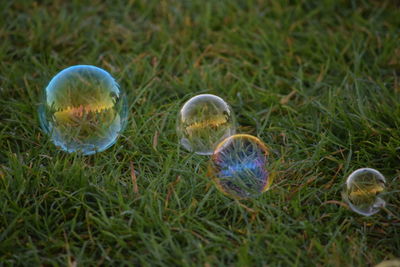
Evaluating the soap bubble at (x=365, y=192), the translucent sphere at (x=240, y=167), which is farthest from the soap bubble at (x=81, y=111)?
the soap bubble at (x=365, y=192)

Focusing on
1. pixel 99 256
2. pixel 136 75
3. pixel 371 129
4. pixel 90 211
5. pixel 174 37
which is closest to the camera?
pixel 99 256

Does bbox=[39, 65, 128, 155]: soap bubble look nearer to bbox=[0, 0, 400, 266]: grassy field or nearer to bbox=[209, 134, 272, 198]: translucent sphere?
bbox=[0, 0, 400, 266]: grassy field

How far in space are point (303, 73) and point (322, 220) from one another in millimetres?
1562

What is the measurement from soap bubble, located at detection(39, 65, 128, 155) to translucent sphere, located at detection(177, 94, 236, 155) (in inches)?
15.8

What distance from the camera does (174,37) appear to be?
4.55 meters

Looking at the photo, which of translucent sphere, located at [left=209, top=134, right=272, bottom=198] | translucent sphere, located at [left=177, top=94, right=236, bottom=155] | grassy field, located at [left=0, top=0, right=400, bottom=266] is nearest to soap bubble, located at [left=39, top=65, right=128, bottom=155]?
grassy field, located at [left=0, top=0, right=400, bottom=266]

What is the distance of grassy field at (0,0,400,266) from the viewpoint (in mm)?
2670

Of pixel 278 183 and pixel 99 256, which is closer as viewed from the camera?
pixel 99 256

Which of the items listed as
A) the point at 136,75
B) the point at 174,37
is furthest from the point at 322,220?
the point at 174,37

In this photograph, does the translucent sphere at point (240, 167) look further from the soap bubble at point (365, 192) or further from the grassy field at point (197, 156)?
the soap bubble at point (365, 192)

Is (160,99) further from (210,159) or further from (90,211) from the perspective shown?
(90,211)

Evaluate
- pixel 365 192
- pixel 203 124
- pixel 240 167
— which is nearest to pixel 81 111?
pixel 203 124

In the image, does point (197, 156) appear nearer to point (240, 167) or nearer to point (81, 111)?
point (240, 167)

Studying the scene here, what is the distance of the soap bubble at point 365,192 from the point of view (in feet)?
9.22
